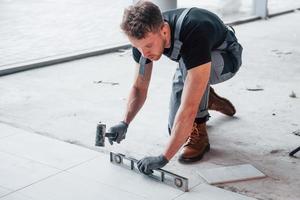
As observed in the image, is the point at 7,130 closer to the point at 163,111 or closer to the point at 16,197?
the point at 16,197

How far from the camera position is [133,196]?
2297 mm

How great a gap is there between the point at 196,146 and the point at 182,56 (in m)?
0.62

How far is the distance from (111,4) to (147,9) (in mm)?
7211

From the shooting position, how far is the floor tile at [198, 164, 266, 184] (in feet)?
7.98

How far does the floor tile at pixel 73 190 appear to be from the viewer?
230cm

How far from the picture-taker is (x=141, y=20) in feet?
6.75

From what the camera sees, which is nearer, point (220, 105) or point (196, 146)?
point (196, 146)

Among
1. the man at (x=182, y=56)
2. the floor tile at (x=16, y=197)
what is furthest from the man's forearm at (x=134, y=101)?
the floor tile at (x=16, y=197)

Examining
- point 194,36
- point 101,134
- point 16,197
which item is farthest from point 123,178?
point 194,36

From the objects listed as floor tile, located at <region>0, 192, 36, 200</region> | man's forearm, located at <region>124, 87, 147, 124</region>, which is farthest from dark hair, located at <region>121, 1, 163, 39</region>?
floor tile, located at <region>0, 192, 36, 200</region>

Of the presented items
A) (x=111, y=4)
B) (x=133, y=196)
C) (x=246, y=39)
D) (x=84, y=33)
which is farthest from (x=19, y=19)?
(x=133, y=196)

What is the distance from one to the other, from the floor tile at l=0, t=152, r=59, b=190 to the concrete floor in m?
0.36

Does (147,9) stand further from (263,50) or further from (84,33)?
(84,33)

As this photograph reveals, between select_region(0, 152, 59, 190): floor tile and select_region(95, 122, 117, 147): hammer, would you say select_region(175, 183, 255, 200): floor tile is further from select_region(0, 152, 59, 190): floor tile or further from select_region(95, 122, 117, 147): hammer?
select_region(0, 152, 59, 190): floor tile
